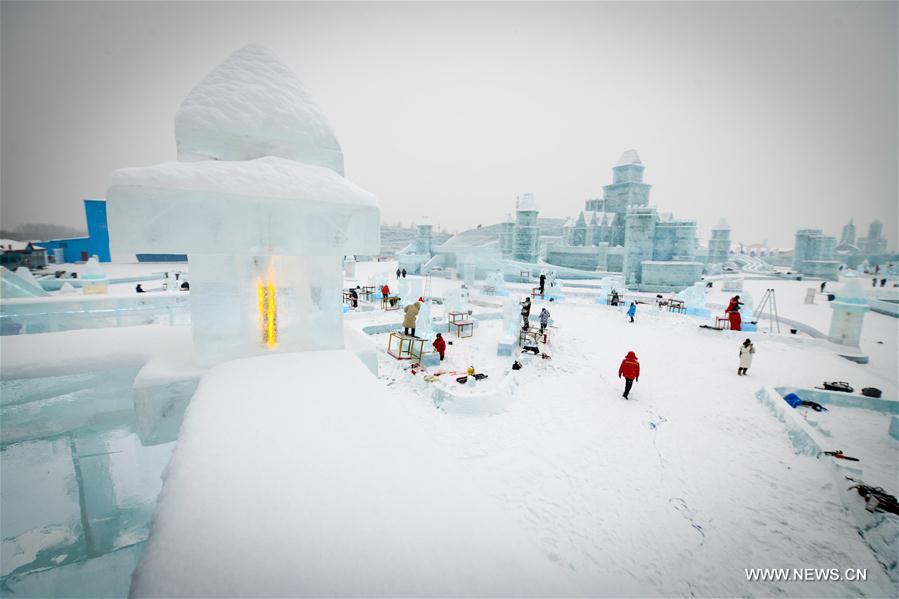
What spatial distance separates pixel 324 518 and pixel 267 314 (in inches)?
117

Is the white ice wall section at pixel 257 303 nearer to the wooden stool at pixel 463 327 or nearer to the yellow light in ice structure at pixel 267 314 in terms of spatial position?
the yellow light in ice structure at pixel 267 314

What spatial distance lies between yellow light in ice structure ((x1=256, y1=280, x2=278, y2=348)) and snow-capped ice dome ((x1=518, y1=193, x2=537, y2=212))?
99.4 ft

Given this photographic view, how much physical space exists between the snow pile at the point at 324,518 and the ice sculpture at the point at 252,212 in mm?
1571

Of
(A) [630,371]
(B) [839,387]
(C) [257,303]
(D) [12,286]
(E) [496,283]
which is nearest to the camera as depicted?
(C) [257,303]

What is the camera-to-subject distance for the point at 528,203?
104ft

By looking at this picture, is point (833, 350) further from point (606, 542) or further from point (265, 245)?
point (265, 245)

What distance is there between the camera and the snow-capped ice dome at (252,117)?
12.1ft

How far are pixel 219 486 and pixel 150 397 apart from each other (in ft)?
6.84

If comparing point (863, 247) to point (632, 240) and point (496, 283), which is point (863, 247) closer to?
point (632, 240)

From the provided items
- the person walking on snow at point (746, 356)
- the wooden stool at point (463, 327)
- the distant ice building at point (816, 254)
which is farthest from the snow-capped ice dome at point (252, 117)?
the distant ice building at point (816, 254)

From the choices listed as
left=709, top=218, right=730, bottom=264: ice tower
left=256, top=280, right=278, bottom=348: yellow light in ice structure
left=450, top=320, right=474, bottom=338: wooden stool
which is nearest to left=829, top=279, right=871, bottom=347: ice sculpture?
left=450, top=320, right=474, bottom=338: wooden stool

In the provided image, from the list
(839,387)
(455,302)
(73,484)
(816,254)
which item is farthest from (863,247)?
(73,484)

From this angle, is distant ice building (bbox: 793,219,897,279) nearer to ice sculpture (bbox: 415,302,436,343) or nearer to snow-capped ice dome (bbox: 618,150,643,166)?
snow-capped ice dome (bbox: 618,150,643,166)

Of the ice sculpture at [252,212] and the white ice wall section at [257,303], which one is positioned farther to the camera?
the white ice wall section at [257,303]
